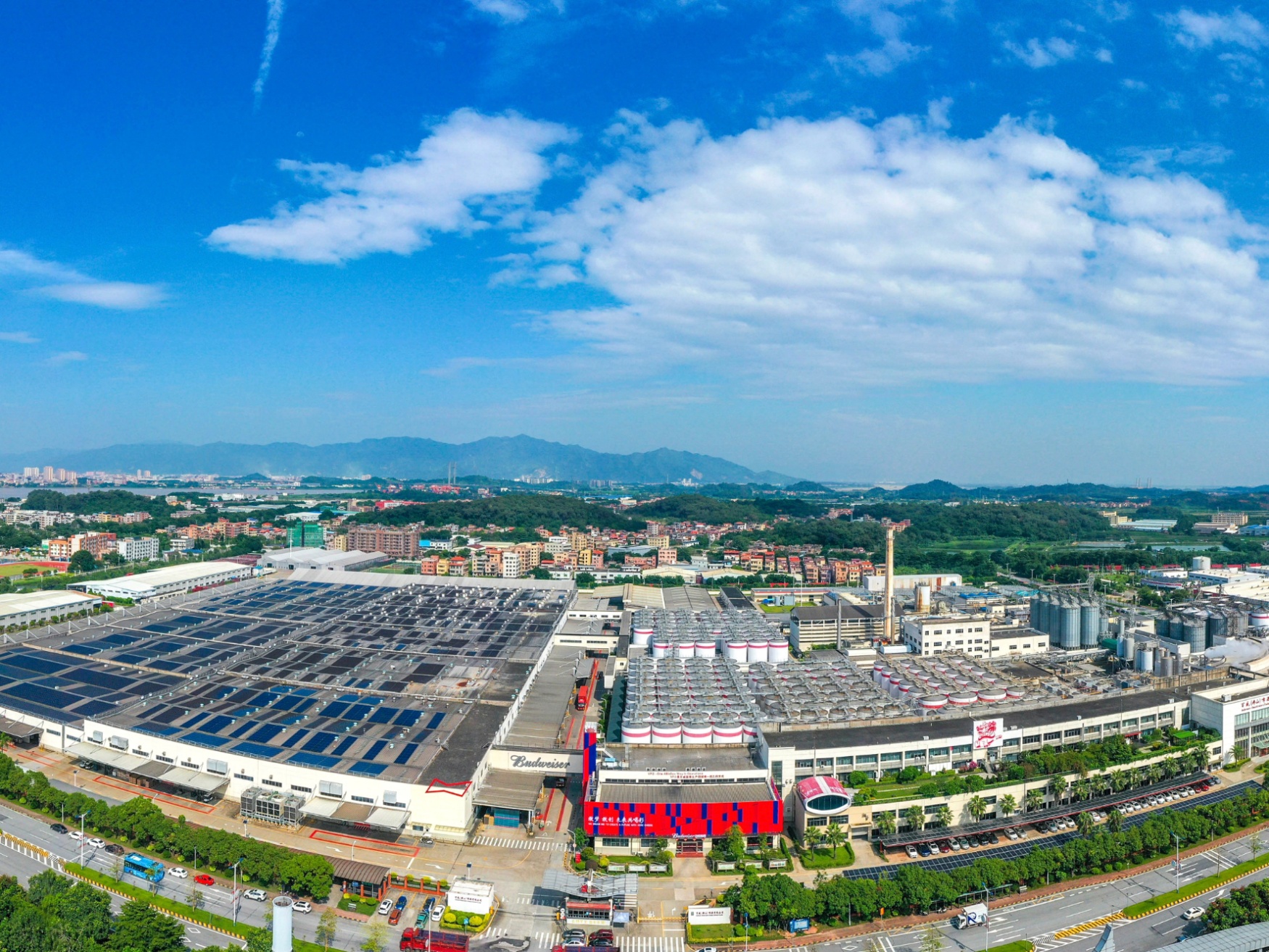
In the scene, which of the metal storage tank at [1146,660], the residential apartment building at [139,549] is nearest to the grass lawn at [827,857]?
the metal storage tank at [1146,660]

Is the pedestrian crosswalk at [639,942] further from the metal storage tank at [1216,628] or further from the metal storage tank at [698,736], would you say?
the metal storage tank at [1216,628]

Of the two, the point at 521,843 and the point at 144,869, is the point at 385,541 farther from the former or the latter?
the point at 521,843

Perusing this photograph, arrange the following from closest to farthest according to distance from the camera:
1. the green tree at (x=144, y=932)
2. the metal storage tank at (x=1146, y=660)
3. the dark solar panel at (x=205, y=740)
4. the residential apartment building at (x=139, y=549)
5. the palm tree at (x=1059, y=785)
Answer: the green tree at (x=144, y=932) < the palm tree at (x=1059, y=785) < the dark solar panel at (x=205, y=740) < the metal storage tank at (x=1146, y=660) < the residential apartment building at (x=139, y=549)

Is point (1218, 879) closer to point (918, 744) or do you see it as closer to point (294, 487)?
point (918, 744)

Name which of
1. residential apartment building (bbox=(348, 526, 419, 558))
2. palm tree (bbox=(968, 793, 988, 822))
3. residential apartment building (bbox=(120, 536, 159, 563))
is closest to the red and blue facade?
palm tree (bbox=(968, 793, 988, 822))

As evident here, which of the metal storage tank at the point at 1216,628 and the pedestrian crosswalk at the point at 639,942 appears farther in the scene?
the metal storage tank at the point at 1216,628

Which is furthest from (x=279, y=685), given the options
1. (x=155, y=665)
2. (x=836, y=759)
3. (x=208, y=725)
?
(x=836, y=759)
